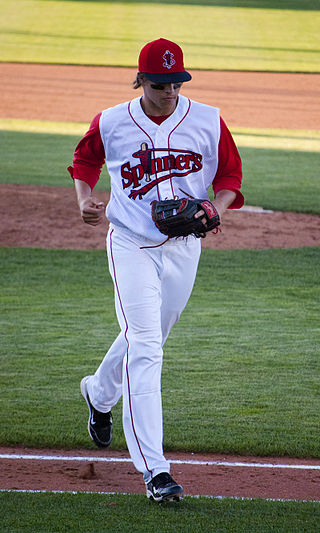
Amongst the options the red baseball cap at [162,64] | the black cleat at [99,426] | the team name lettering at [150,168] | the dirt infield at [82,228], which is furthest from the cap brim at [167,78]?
the dirt infield at [82,228]

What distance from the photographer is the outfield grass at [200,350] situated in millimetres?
5031

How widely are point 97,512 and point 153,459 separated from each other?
330 millimetres

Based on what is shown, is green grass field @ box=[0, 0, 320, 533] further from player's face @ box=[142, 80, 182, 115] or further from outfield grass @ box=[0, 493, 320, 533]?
player's face @ box=[142, 80, 182, 115]

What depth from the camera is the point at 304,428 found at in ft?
16.7

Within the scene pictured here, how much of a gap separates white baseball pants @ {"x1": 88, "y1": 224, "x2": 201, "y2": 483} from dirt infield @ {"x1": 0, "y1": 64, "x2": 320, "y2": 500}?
0.41 m

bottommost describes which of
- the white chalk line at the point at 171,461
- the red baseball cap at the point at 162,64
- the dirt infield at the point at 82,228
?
the dirt infield at the point at 82,228

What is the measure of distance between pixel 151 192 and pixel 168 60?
0.60 metres

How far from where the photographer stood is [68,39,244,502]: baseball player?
3916 millimetres

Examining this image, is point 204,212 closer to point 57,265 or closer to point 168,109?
point 168,109

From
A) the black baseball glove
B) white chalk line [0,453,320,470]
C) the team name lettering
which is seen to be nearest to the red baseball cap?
the team name lettering

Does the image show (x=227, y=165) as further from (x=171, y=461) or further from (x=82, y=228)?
(x=82, y=228)

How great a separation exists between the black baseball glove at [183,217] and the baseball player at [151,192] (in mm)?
47

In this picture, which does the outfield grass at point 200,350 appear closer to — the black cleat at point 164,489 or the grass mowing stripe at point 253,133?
the black cleat at point 164,489

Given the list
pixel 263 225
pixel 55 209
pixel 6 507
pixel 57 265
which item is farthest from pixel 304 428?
pixel 55 209
